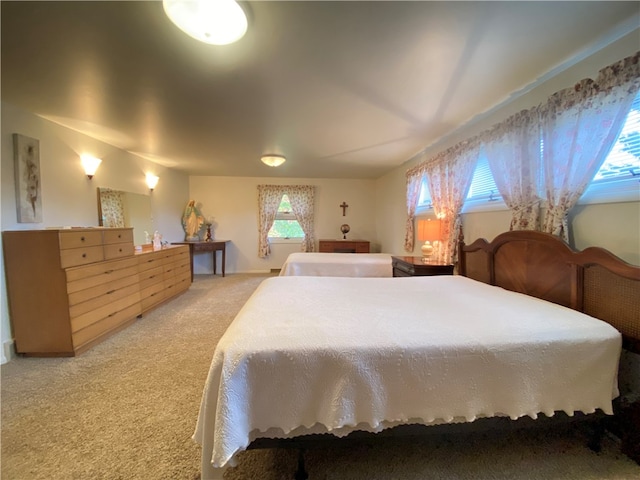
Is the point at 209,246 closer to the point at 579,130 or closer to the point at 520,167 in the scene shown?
the point at 520,167

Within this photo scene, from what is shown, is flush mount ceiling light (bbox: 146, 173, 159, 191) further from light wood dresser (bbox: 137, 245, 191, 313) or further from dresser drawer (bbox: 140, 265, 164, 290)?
dresser drawer (bbox: 140, 265, 164, 290)

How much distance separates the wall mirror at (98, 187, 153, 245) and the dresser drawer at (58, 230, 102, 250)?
35.1 inches

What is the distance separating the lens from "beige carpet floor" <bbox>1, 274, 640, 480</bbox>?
120 centimetres

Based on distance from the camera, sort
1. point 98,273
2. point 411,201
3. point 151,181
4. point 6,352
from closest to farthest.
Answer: point 6,352
point 98,273
point 411,201
point 151,181

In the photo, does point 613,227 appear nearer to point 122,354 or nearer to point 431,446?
point 431,446

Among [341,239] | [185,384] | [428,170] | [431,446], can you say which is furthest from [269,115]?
[341,239]

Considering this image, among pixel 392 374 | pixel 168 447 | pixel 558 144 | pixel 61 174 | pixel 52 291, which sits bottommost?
pixel 168 447

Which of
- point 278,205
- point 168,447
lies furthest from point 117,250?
point 278,205

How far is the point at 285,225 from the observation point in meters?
6.07

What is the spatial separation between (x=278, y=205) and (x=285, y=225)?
0.51 m

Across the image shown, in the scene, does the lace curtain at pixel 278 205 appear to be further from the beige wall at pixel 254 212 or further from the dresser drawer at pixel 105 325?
the dresser drawer at pixel 105 325

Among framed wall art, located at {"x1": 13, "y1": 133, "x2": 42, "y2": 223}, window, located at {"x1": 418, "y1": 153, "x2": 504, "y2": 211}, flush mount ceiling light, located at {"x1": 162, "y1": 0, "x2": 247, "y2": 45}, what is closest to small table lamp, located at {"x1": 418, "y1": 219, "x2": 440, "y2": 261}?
window, located at {"x1": 418, "y1": 153, "x2": 504, "y2": 211}

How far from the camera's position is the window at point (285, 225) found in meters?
6.01

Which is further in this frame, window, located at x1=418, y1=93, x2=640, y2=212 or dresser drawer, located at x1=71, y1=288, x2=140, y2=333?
dresser drawer, located at x1=71, y1=288, x2=140, y2=333
